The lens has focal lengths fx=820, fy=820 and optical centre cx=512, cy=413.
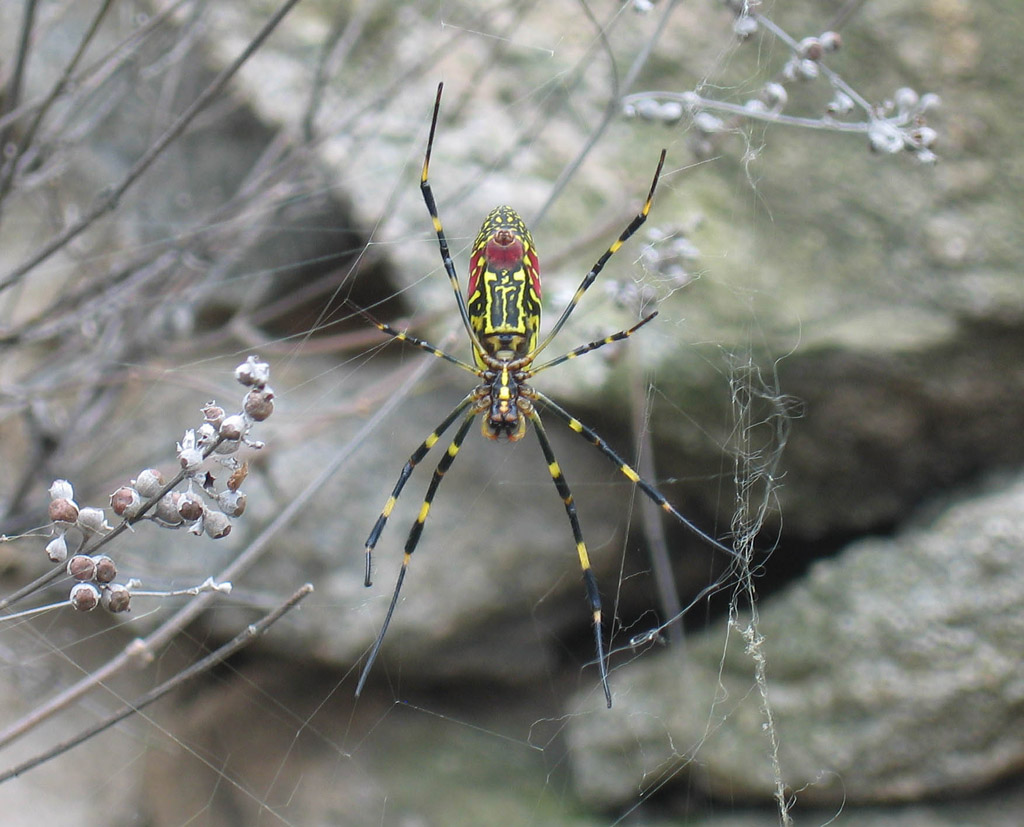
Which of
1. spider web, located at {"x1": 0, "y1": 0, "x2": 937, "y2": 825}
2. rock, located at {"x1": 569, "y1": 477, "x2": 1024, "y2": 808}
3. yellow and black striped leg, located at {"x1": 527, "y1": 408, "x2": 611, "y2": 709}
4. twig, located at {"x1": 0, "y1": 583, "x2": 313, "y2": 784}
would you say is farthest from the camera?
spider web, located at {"x1": 0, "y1": 0, "x2": 937, "y2": 825}

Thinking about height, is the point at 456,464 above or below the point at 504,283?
below

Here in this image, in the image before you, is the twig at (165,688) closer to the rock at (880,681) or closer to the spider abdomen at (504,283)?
the spider abdomen at (504,283)

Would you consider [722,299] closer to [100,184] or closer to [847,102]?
[847,102]

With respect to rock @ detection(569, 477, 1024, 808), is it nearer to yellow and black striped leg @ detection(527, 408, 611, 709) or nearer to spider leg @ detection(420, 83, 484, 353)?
yellow and black striped leg @ detection(527, 408, 611, 709)

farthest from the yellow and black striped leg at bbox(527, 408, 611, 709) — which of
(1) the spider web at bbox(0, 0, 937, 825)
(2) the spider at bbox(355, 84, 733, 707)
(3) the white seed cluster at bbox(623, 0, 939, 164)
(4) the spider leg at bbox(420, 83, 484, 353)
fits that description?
(1) the spider web at bbox(0, 0, 937, 825)

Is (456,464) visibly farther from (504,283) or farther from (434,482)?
(504,283)

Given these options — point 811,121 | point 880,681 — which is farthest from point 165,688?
point 880,681
